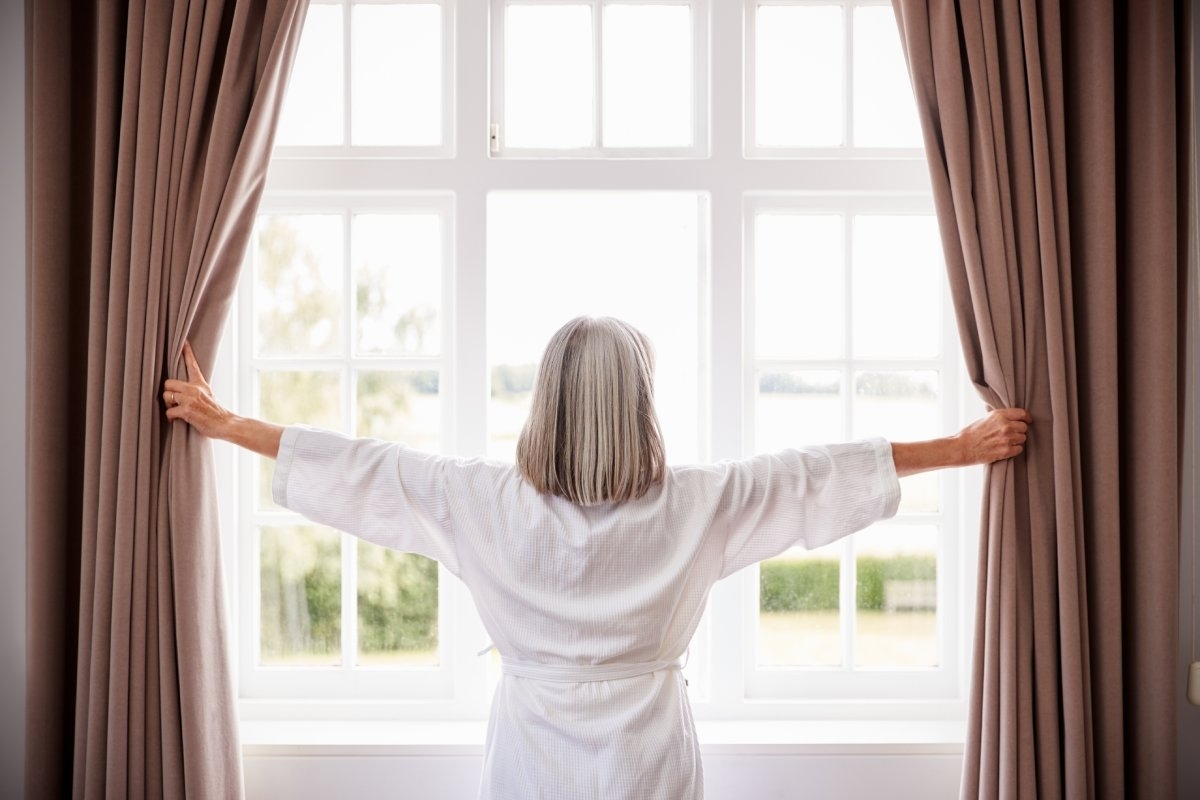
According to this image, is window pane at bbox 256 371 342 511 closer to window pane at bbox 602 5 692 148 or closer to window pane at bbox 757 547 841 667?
window pane at bbox 602 5 692 148

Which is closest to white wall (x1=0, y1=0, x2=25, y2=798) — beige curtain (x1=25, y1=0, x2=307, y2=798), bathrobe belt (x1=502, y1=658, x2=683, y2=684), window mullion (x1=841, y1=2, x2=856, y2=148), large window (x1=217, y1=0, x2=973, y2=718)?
beige curtain (x1=25, y1=0, x2=307, y2=798)

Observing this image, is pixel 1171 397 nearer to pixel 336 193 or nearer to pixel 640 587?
pixel 640 587

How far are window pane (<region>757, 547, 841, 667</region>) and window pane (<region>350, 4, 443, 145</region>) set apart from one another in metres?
1.41

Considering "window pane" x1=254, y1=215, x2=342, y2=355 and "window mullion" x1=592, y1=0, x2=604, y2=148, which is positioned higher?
"window mullion" x1=592, y1=0, x2=604, y2=148

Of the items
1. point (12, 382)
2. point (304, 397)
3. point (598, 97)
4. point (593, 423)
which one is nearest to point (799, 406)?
point (593, 423)

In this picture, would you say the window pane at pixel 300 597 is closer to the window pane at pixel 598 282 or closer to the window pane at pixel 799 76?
the window pane at pixel 598 282

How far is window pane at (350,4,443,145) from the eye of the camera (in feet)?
6.75

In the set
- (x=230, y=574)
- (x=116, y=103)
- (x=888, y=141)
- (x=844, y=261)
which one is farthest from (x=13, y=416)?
(x=888, y=141)

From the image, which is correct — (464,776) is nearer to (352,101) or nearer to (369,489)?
(369,489)

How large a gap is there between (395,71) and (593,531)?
132 cm

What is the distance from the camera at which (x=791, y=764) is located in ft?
6.09

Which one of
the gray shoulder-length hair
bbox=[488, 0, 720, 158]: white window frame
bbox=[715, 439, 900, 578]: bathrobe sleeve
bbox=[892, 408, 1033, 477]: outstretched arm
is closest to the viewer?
the gray shoulder-length hair

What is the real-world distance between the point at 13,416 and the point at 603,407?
1429 millimetres

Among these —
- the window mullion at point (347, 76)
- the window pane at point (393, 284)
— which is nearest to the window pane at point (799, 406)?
the window pane at point (393, 284)
